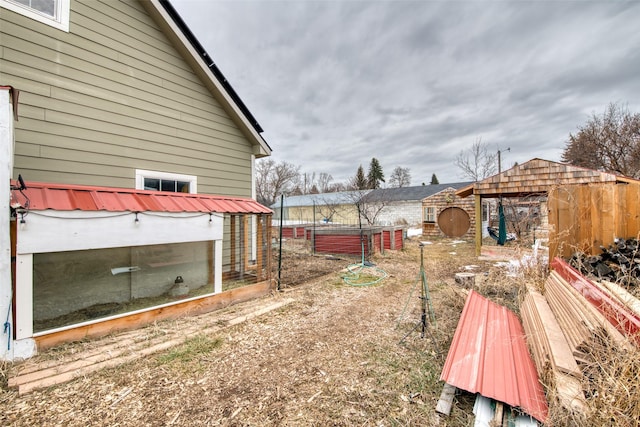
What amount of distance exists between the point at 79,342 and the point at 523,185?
12.0 m

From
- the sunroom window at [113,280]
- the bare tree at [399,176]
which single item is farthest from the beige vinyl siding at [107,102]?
the bare tree at [399,176]

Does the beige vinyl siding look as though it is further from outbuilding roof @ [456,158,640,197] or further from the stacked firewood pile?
outbuilding roof @ [456,158,640,197]

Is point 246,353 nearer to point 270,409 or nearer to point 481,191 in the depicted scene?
point 270,409

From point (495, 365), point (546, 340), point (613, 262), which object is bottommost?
point (495, 365)

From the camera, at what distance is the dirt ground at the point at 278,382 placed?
209 centimetres

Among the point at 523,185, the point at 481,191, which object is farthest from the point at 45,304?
the point at 523,185

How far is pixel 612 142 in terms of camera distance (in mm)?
15922

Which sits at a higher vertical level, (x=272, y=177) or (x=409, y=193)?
(x=272, y=177)

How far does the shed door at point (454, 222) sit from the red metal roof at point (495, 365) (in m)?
13.9

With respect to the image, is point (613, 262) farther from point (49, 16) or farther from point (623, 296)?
point (49, 16)

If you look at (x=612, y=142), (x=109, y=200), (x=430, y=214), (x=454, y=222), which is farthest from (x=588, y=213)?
(x=612, y=142)

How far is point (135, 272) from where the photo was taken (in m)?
4.26

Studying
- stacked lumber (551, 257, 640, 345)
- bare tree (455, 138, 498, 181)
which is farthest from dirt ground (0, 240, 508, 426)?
bare tree (455, 138, 498, 181)

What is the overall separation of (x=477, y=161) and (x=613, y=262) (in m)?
20.7
